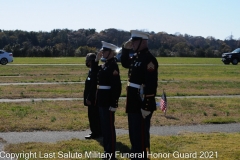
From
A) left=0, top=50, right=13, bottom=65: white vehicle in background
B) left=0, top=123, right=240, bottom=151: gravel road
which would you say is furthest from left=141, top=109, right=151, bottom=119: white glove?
left=0, top=50, right=13, bottom=65: white vehicle in background

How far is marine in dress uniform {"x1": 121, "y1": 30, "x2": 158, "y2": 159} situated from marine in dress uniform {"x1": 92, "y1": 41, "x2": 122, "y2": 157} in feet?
2.76

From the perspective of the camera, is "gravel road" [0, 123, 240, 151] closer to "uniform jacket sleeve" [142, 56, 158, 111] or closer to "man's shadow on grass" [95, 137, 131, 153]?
"man's shadow on grass" [95, 137, 131, 153]

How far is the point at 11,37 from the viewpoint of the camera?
105125 mm

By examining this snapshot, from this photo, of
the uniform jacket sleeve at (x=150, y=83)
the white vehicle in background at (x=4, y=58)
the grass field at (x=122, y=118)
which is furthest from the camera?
the white vehicle in background at (x=4, y=58)

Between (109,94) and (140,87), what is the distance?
117cm

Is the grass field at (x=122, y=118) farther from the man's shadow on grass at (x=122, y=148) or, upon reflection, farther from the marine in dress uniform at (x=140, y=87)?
the marine in dress uniform at (x=140, y=87)

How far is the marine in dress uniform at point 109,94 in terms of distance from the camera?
7193mm

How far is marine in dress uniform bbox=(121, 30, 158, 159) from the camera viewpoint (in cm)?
608

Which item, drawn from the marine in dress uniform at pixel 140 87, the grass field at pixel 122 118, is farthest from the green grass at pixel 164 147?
the marine in dress uniform at pixel 140 87

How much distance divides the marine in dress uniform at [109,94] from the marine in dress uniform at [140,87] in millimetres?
842

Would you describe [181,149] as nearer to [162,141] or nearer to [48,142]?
[162,141]

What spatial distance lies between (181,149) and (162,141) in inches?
27.6

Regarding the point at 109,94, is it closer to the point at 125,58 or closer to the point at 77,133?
the point at 125,58

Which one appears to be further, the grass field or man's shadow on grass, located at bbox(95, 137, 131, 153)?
the grass field
